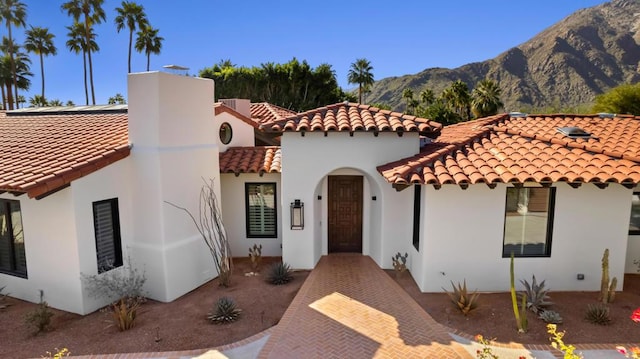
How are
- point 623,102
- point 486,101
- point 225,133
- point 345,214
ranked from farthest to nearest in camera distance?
point 486,101 < point 623,102 < point 225,133 < point 345,214

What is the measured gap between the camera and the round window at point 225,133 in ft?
51.1

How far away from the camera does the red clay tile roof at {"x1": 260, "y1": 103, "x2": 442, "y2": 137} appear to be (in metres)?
11.9

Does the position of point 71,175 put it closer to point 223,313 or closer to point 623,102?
point 223,313

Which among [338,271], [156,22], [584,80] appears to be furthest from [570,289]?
[584,80]

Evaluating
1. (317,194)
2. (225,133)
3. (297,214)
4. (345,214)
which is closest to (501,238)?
Result: (345,214)

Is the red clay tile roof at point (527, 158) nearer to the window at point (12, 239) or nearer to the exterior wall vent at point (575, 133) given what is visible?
the exterior wall vent at point (575, 133)

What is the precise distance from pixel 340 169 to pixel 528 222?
6353 mm

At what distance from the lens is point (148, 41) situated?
167 feet

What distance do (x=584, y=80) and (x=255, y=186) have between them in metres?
102

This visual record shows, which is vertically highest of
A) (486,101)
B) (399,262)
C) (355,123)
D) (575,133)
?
(486,101)

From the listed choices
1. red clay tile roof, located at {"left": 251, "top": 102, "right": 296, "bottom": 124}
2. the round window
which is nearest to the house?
the round window

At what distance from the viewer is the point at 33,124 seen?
14281 millimetres

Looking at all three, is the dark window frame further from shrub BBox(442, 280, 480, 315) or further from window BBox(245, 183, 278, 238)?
shrub BBox(442, 280, 480, 315)

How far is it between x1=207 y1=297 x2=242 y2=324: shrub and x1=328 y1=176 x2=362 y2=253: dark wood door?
18.8ft
